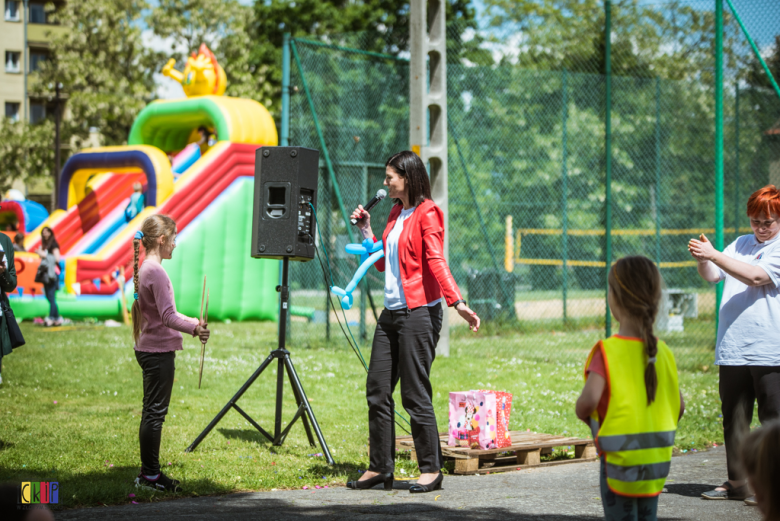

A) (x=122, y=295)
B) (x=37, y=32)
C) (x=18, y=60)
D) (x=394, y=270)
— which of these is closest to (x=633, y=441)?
(x=394, y=270)

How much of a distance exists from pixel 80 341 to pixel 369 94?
565 centimetres

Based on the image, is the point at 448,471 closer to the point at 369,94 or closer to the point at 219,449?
the point at 219,449

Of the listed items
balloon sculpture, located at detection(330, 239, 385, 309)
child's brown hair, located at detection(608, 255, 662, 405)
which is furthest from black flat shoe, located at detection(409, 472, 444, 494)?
child's brown hair, located at detection(608, 255, 662, 405)

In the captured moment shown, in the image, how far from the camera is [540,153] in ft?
41.9

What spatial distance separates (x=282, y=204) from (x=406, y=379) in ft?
6.16

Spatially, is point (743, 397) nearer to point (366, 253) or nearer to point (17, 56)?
point (366, 253)

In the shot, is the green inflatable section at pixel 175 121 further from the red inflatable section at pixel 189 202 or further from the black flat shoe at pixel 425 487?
the black flat shoe at pixel 425 487

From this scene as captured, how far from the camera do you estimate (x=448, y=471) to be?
580 cm

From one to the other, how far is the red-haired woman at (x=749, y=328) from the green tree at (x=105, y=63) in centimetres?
3055

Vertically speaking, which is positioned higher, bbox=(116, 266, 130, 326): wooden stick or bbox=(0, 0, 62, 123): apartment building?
bbox=(0, 0, 62, 123): apartment building

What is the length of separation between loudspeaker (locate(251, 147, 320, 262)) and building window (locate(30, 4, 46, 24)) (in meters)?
56.2

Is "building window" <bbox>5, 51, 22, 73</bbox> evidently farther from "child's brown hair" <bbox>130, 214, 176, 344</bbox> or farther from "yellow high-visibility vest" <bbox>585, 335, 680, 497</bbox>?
"yellow high-visibility vest" <bbox>585, 335, 680, 497</bbox>

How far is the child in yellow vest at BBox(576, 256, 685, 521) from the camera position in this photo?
9.55 ft

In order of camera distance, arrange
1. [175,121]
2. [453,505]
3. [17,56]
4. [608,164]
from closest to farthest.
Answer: [453,505], [608,164], [175,121], [17,56]
